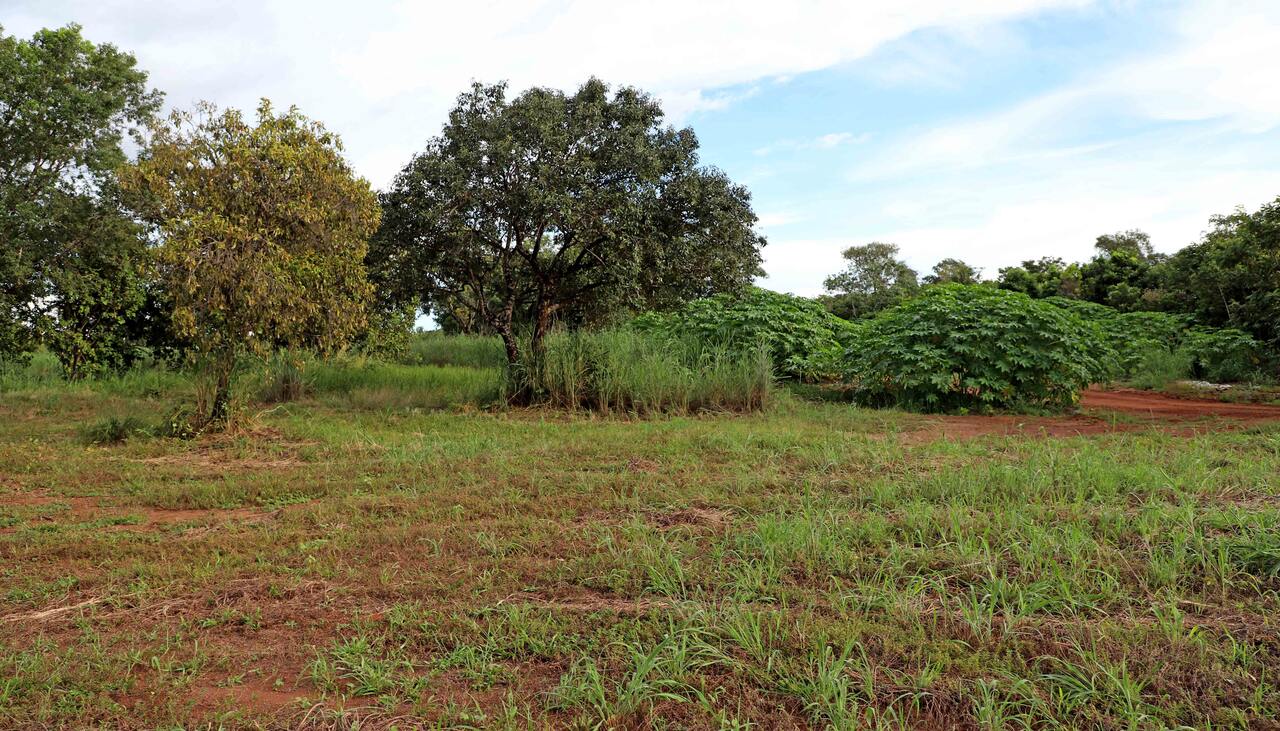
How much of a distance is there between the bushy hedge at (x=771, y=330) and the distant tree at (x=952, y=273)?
781 inches

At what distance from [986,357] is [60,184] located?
1435cm

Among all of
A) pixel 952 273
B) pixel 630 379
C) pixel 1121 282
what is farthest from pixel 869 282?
pixel 630 379

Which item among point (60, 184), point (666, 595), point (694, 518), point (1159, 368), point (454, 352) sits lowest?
point (666, 595)

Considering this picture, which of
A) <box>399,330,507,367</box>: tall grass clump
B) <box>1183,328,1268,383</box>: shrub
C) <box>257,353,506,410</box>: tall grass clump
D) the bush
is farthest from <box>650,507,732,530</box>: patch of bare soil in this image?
<box>1183,328,1268,383</box>: shrub

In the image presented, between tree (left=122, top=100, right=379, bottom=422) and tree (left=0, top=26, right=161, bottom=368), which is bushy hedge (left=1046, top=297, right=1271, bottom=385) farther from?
tree (left=0, top=26, right=161, bottom=368)

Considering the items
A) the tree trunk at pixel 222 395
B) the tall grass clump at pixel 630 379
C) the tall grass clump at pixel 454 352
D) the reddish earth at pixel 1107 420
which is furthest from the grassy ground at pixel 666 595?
the tall grass clump at pixel 454 352

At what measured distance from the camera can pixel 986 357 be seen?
36.1 feet

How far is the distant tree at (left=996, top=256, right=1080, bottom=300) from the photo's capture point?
27.1 m

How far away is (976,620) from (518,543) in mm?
2337

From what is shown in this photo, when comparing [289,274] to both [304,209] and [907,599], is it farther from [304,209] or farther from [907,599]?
[907,599]

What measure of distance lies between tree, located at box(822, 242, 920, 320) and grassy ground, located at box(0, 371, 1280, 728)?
1110 inches

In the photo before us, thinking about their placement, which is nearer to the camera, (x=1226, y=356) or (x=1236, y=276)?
(x=1226, y=356)

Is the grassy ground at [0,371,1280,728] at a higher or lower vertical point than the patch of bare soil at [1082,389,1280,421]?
lower

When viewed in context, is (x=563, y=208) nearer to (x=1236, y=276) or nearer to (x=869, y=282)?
(x=1236, y=276)
